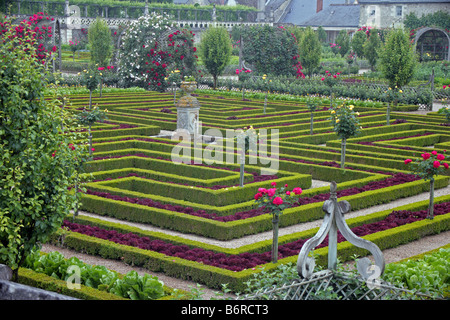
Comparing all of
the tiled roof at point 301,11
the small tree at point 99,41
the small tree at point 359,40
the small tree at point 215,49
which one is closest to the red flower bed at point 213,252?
the small tree at point 215,49

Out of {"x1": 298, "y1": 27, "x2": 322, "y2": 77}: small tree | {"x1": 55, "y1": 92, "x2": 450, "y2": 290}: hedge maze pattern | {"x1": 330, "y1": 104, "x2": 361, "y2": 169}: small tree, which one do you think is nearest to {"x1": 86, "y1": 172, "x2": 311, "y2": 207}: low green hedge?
{"x1": 55, "y1": 92, "x2": 450, "y2": 290}: hedge maze pattern

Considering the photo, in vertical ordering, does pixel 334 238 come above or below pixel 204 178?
above

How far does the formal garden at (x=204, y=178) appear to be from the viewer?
8.44 metres

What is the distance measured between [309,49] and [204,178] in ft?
83.5

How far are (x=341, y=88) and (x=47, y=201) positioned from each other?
2730 centimetres

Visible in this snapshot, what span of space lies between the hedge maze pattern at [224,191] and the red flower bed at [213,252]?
19 millimetres

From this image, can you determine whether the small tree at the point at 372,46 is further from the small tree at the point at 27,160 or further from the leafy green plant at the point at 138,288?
the leafy green plant at the point at 138,288

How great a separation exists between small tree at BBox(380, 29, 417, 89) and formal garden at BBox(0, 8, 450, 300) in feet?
0.20

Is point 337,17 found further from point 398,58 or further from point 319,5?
point 398,58

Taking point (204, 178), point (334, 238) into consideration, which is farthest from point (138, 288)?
point (204, 178)

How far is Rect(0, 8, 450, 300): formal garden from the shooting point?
8.44 meters

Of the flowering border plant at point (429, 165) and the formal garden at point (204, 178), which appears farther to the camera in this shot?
the flowering border plant at point (429, 165)

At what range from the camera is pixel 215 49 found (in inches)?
1487
